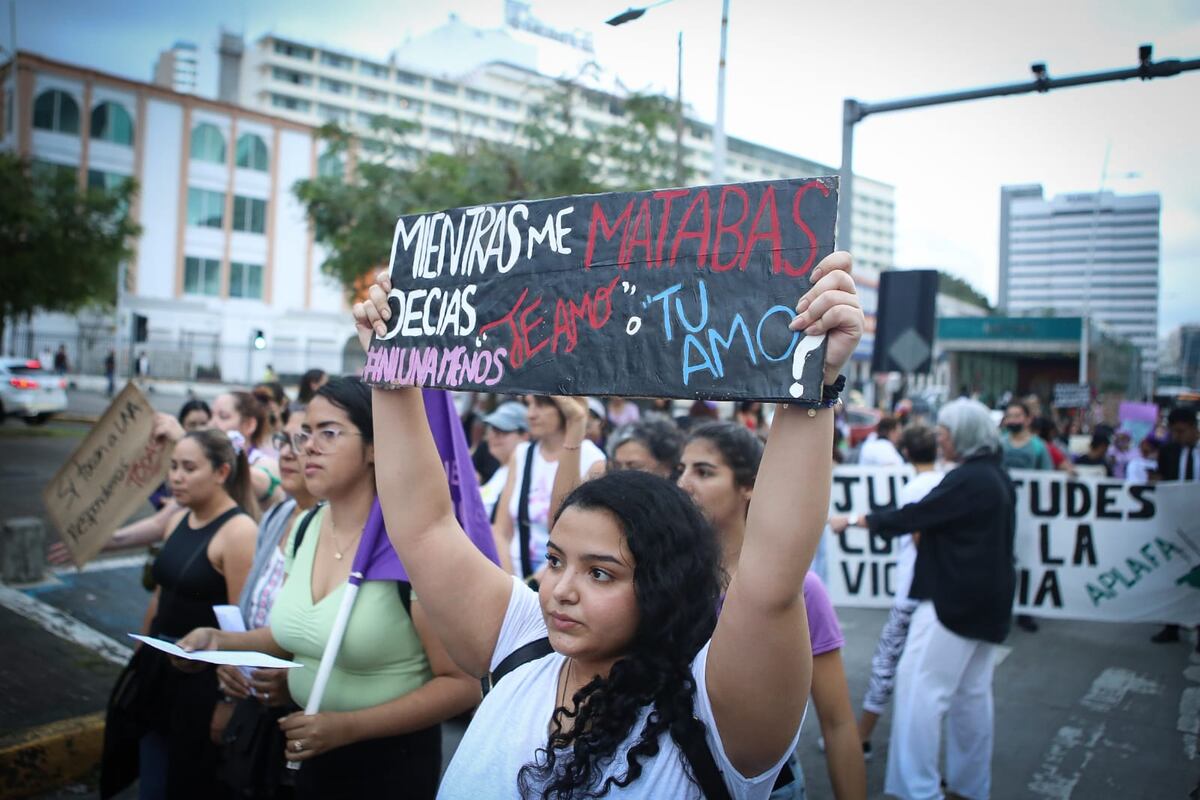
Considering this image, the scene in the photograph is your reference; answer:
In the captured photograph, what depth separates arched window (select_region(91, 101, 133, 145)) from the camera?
40.2 meters

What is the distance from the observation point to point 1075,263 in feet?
354

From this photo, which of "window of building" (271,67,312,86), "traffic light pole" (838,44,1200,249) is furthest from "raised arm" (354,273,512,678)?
"window of building" (271,67,312,86)

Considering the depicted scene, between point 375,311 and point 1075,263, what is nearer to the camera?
point 375,311

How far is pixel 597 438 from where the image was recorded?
257 inches

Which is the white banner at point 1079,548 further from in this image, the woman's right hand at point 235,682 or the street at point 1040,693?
the woman's right hand at point 235,682

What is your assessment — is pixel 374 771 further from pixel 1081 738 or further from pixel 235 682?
pixel 1081 738

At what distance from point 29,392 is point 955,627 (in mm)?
22804

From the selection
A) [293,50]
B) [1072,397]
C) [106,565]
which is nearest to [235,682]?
[106,565]

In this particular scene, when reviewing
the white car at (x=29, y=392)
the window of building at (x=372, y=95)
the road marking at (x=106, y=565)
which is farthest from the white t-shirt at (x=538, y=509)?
the window of building at (x=372, y=95)

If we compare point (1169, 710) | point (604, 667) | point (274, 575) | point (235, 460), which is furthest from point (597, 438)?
point (604, 667)

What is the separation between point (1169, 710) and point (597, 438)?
4.21m

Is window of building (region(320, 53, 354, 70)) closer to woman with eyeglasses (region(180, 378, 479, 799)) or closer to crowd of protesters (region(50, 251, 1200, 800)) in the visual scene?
crowd of protesters (region(50, 251, 1200, 800))

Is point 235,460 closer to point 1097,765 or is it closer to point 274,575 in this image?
point 274,575

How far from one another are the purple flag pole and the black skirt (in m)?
0.08
